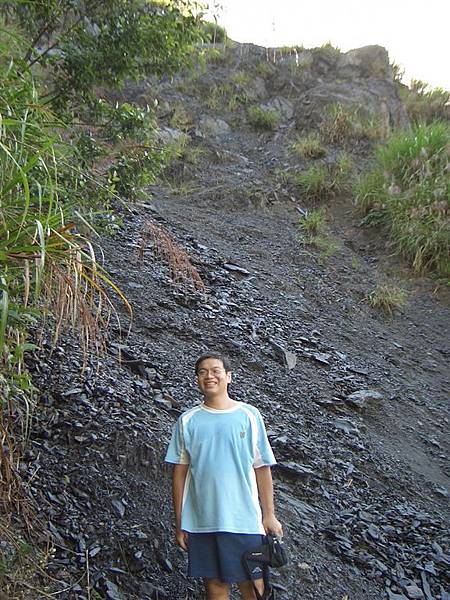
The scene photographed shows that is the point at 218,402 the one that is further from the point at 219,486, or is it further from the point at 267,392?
the point at 267,392

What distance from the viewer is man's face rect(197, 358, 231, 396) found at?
2908 millimetres

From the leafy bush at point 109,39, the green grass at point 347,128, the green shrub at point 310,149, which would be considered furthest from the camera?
the green grass at point 347,128

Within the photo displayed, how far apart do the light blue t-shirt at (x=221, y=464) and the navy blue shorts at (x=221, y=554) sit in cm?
4

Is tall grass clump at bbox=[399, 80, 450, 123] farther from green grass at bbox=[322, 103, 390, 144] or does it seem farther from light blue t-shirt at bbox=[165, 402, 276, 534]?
light blue t-shirt at bbox=[165, 402, 276, 534]

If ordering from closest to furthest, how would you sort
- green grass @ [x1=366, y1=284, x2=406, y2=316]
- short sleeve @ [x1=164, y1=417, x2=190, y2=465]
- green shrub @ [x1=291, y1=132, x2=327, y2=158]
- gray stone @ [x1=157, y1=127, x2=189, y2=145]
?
short sleeve @ [x1=164, y1=417, x2=190, y2=465] < green grass @ [x1=366, y1=284, x2=406, y2=316] < gray stone @ [x1=157, y1=127, x2=189, y2=145] < green shrub @ [x1=291, y1=132, x2=327, y2=158]

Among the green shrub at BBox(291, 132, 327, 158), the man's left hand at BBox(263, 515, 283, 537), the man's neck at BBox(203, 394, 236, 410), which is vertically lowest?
the man's left hand at BBox(263, 515, 283, 537)

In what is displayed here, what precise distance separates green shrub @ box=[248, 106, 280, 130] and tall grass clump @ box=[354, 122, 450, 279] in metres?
2.19

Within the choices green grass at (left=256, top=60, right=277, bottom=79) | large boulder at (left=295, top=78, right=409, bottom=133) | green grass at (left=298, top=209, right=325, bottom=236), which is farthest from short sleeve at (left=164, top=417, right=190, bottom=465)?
green grass at (left=256, top=60, right=277, bottom=79)

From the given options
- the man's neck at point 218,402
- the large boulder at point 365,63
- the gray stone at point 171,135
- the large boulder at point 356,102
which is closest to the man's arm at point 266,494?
the man's neck at point 218,402

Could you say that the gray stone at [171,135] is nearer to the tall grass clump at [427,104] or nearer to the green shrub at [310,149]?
the green shrub at [310,149]

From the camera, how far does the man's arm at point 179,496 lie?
111 inches

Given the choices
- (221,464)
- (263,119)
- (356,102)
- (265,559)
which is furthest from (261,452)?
(356,102)

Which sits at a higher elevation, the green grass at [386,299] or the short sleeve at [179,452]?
the green grass at [386,299]

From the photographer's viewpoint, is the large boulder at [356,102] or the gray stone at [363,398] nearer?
the gray stone at [363,398]
